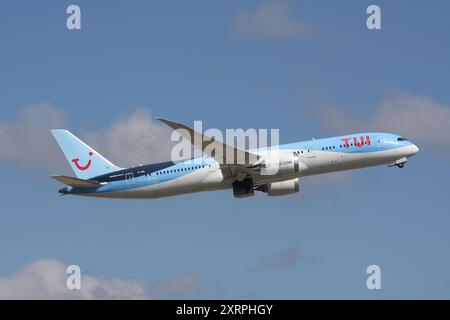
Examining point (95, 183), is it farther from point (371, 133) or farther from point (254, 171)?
point (371, 133)

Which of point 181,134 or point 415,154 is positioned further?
point 415,154

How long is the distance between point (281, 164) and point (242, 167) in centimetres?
378

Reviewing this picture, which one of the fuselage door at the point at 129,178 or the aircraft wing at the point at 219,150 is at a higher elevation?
the aircraft wing at the point at 219,150

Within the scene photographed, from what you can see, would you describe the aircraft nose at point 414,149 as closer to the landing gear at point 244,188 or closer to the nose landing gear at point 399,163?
the nose landing gear at point 399,163

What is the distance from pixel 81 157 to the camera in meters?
84.8

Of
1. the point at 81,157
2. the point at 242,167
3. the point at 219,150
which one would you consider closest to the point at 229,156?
the point at 219,150

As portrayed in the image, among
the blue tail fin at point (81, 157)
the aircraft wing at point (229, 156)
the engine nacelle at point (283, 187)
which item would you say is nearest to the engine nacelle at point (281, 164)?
the aircraft wing at point (229, 156)

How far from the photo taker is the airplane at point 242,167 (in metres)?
76.3
